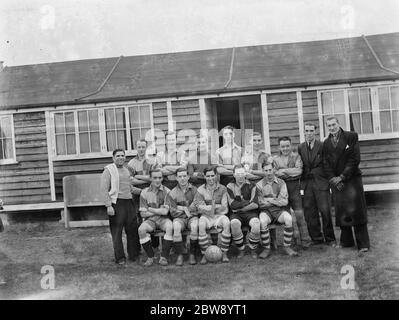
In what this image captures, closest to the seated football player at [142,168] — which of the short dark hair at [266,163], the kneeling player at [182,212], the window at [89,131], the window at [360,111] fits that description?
the kneeling player at [182,212]

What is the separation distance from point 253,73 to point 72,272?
453 cm

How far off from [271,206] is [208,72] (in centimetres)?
336

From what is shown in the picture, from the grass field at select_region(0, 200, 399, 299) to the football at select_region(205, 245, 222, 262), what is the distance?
94 millimetres

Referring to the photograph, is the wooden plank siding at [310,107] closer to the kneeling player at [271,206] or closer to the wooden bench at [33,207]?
the kneeling player at [271,206]

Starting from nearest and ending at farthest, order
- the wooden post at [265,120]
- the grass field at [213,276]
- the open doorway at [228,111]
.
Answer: the grass field at [213,276]
the open doorway at [228,111]
the wooden post at [265,120]

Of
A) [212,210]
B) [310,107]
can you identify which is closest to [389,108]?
[310,107]

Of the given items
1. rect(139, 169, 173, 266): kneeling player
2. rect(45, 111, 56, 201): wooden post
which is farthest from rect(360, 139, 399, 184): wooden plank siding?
rect(45, 111, 56, 201): wooden post

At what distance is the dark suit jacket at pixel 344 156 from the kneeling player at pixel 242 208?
953mm

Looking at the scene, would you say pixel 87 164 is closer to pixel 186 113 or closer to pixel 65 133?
pixel 65 133

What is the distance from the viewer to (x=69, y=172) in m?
8.45

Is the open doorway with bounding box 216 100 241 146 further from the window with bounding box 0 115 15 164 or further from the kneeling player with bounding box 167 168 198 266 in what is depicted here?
the window with bounding box 0 115 15 164

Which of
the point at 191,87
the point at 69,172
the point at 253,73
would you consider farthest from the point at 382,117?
the point at 69,172

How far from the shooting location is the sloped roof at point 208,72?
7824 mm

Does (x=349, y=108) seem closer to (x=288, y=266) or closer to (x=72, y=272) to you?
(x=288, y=266)
